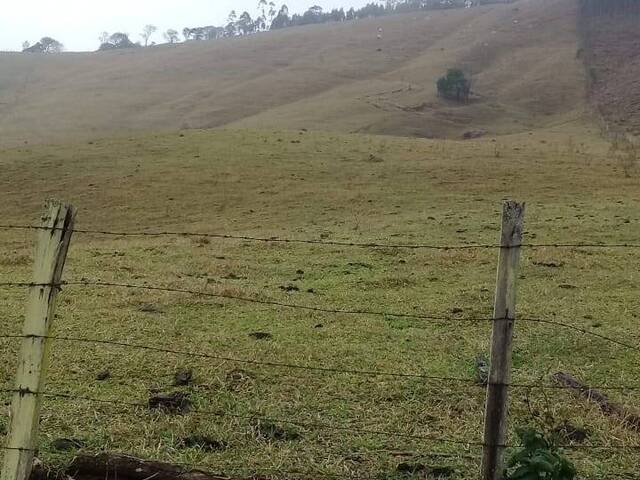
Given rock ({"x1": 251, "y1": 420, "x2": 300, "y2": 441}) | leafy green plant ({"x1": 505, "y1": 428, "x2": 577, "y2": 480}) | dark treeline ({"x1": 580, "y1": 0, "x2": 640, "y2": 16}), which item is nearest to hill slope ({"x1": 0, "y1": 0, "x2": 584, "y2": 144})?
dark treeline ({"x1": 580, "y1": 0, "x2": 640, "y2": 16})

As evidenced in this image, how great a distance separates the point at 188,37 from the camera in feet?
485

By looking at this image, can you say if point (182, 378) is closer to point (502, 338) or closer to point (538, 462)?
point (502, 338)

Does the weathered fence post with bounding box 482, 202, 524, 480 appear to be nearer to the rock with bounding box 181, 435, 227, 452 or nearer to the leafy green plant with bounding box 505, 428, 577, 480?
the leafy green plant with bounding box 505, 428, 577, 480

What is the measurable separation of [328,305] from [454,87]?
55.0m

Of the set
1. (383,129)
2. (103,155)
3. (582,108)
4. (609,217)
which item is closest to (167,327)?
(609,217)

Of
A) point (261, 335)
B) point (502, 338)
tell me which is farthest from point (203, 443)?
point (261, 335)

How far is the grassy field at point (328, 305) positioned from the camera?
5.11 m

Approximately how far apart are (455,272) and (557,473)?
26.1 feet

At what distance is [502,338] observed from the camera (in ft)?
12.0

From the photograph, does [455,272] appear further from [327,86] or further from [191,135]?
[327,86]

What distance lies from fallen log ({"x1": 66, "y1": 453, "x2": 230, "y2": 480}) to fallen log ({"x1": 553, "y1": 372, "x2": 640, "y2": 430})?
9.73 ft

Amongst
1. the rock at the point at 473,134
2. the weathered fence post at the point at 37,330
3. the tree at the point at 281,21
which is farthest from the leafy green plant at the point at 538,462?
the tree at the point at 281,21

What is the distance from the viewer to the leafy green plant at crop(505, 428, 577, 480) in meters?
3.50

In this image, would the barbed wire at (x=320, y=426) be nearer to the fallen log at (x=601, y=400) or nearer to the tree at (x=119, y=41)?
the fallen log at (x=601, y=400)
